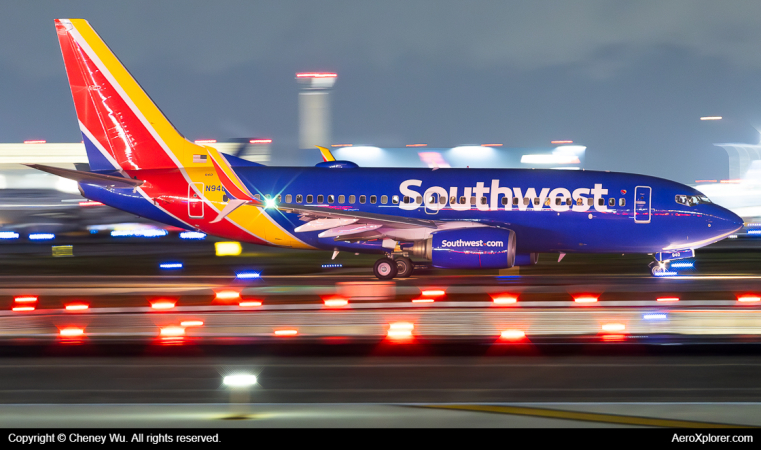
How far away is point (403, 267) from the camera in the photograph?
2198 centimetres

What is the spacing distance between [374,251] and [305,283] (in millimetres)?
3284

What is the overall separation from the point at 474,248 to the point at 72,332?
38.1ft

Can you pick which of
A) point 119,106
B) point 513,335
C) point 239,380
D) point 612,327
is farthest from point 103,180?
point 612,327

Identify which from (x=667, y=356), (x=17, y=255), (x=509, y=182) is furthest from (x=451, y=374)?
(x=17, y=255)

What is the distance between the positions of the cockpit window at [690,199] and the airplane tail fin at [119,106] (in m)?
14.8

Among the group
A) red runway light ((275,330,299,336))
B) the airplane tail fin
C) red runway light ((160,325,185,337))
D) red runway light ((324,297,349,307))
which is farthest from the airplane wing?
red runway light ((275,330,299,336))

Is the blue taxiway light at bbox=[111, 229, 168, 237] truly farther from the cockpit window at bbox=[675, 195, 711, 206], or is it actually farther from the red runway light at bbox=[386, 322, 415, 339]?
the red runway light at bbox=[386, 322, 415, 339]

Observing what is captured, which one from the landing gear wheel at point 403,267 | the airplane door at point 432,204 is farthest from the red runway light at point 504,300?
the airplane door at point 432,204

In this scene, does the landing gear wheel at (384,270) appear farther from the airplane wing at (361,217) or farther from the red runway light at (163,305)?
the red runway light at (163,305)

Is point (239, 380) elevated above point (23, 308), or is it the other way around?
point (23, 308)

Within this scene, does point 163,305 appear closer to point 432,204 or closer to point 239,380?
point 239,380

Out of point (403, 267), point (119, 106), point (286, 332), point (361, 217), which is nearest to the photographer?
point (286, 332)

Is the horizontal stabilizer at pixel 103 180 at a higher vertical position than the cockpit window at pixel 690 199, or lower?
higher

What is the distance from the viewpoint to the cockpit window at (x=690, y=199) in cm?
2210
